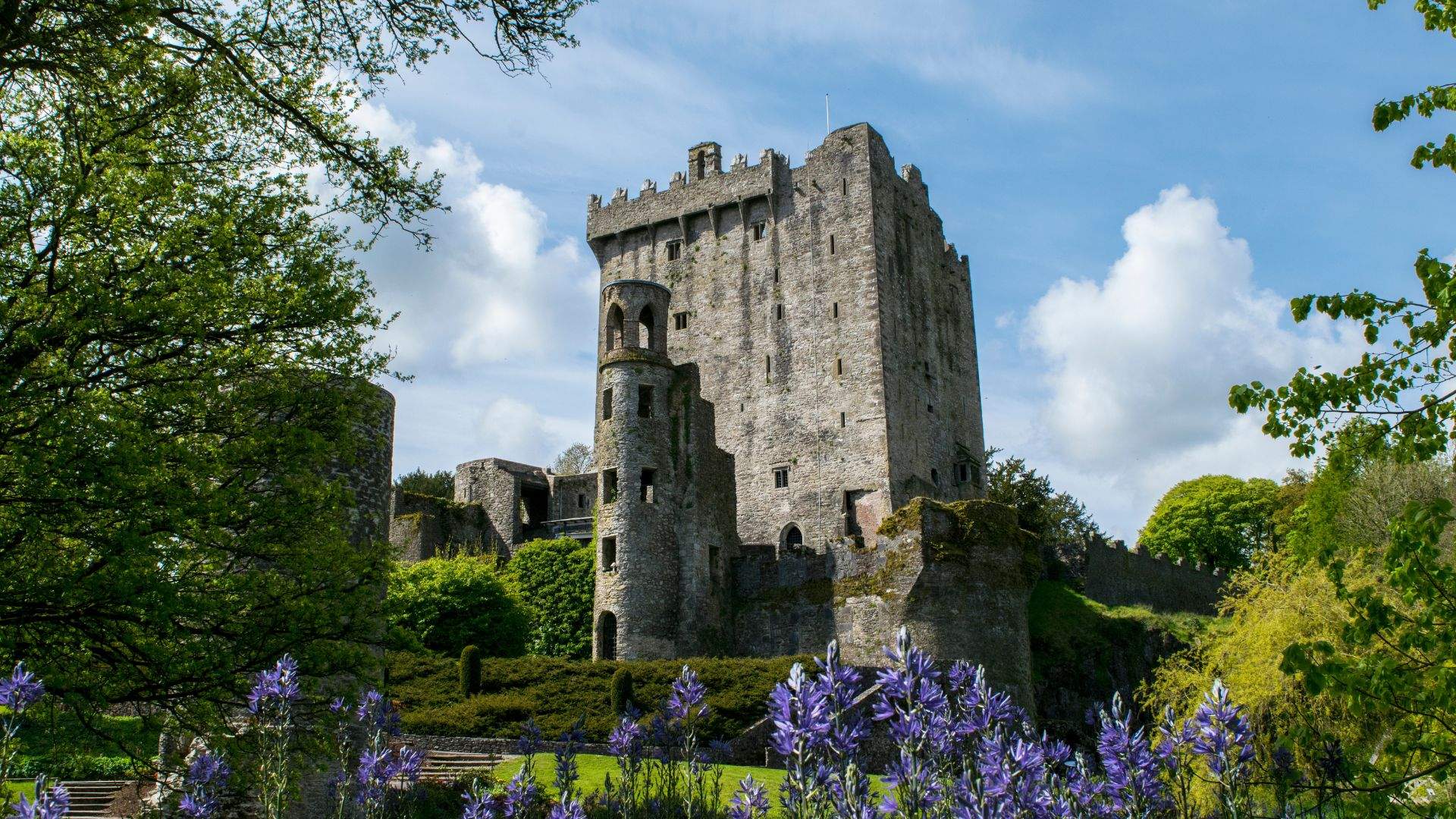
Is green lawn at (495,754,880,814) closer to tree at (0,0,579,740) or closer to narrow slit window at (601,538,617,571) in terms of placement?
tree at (0,0,579,740)

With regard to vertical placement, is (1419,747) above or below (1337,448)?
below

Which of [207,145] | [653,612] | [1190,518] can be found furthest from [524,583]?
[1190,518]

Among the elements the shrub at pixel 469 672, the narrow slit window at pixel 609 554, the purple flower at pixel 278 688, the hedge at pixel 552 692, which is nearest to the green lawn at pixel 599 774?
the hedge at pixel 552 692

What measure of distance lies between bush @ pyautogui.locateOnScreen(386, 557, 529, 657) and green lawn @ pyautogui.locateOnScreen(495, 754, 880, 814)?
39.2ft

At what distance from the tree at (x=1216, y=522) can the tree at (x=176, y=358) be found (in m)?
64.7

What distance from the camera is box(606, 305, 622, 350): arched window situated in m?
38.5

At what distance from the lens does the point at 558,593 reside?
3906 cm

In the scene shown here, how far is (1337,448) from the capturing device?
9.01m

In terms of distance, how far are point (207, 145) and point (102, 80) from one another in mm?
1241

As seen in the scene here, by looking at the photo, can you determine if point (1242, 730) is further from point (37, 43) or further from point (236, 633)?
point (37, 43)

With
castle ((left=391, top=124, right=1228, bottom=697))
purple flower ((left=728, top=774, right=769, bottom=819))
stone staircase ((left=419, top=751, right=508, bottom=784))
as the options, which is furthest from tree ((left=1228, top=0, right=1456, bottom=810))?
castle ((left=391, top=124, right=1228, bottom=697))

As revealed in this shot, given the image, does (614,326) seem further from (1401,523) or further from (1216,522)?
(1216,522)

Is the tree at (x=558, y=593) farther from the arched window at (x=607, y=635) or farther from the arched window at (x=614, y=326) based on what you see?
the arched window at (x=614, y=326)

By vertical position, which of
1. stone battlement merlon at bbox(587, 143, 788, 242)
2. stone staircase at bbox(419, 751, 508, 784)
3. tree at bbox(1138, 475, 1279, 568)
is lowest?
stone staircase at bbox(419, 751, 508, 784)
